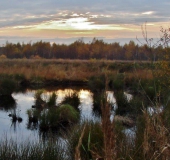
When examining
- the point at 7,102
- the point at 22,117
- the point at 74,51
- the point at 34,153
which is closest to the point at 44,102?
the point at 22,117

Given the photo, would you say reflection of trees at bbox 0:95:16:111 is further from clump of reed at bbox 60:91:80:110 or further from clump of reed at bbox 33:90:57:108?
clump of reed at bbox 60:91:80:110

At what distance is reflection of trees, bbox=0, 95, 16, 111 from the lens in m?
13.4

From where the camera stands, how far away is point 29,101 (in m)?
15.1

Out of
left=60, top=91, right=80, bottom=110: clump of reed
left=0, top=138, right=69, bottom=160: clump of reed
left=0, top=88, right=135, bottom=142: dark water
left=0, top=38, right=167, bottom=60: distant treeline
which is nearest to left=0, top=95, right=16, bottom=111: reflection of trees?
left=0, top=88, right=135, bottom=142: dark water

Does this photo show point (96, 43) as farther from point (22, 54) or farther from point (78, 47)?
point (22, 54)

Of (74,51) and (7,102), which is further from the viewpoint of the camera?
(74,51)

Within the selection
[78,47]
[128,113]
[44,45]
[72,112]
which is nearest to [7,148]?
[72,112]

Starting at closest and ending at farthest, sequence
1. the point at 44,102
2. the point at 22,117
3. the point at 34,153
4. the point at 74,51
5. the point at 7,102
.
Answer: the point at 34,153 < the point at 22,117 < the point at 44,102 < the point at 7,102 < the point at 74,51

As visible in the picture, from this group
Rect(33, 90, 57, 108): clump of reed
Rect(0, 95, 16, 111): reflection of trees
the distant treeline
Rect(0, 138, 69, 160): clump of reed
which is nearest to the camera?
Rect(0, 138, 69, 160): clump of reed

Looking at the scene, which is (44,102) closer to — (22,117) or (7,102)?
(22,117)

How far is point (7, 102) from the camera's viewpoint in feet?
48.5

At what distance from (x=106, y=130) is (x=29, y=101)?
14.1m

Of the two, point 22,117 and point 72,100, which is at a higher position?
point 72,100

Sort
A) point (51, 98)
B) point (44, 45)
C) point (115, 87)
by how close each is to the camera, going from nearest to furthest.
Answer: point (51, 98) < point (115, 87) < point (44, 45)
